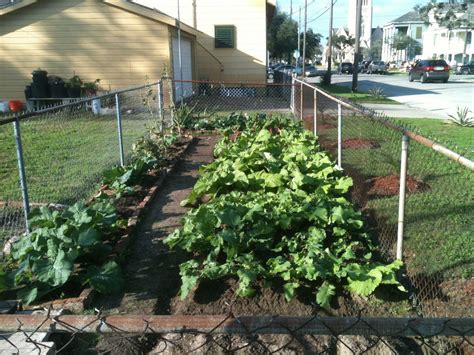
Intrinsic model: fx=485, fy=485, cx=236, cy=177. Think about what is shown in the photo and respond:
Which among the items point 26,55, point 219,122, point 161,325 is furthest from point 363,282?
point 26,55

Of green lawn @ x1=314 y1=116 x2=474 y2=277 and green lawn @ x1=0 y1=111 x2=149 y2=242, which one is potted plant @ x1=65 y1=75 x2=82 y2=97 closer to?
green lawn @ x1=0 y1=111 x2=149 y2=242

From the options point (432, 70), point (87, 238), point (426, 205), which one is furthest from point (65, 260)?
point (432, 70)

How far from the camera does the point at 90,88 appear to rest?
17.3m

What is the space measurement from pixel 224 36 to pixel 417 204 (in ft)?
60.9

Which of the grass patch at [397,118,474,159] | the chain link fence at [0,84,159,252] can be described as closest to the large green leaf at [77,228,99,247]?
the chain link fence at [0,84,159,252]

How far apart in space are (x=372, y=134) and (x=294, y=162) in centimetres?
131

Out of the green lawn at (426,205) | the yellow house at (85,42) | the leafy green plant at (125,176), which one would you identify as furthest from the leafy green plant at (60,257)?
the yellow house at (85,42)

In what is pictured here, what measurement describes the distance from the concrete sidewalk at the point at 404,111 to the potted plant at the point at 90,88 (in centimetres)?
998

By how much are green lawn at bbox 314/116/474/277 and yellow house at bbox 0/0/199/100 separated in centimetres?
1062

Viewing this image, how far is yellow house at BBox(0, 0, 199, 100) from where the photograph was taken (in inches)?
675

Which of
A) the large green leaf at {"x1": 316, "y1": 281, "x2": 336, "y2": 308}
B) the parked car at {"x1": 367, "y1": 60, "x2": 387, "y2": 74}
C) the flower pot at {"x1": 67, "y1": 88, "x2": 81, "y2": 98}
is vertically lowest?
the large green leaf at {"x1": 316, "y1": 281, "x2": 336, "y2": 308}

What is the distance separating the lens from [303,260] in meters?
3.88

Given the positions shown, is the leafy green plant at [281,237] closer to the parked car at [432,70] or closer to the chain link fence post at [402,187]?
the chain link fence post at [402,187]

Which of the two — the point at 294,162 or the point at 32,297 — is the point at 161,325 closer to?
the point at 32,297
